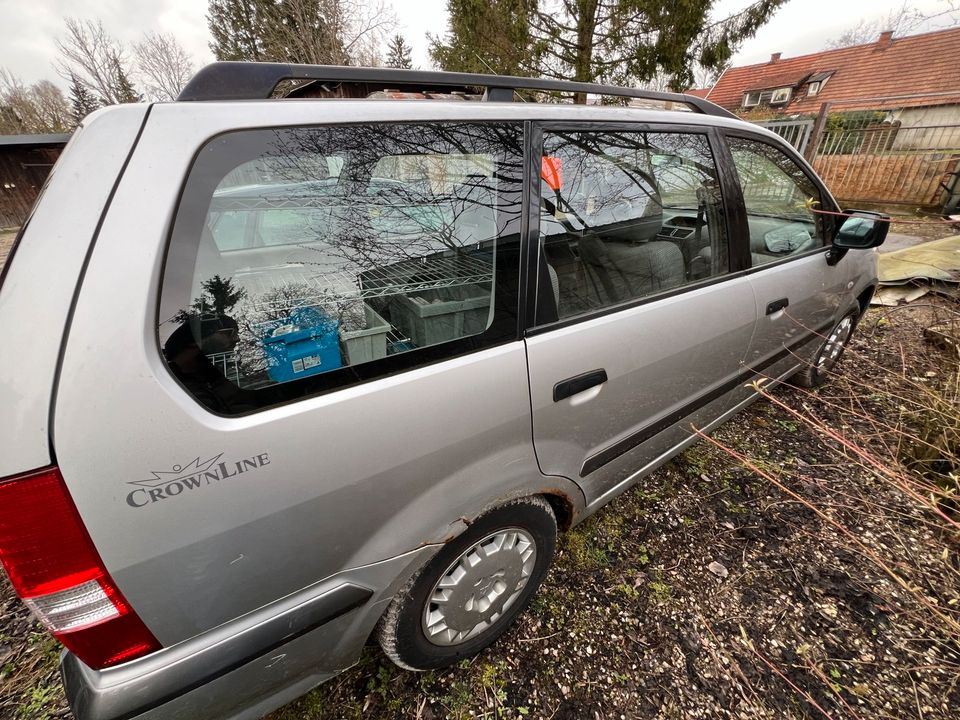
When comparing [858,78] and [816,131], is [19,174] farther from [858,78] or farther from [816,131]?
[858,78]

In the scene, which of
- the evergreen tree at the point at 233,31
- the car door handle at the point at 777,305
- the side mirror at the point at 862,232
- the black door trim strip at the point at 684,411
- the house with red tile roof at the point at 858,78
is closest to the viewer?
the black door trim strip at the point at 684,411

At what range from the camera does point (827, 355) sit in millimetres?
3074

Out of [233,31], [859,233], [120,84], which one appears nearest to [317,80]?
[859,233]

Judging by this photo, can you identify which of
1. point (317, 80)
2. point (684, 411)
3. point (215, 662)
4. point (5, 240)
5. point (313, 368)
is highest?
point (317, 80)

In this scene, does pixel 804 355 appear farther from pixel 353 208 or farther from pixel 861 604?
pixel 353 208

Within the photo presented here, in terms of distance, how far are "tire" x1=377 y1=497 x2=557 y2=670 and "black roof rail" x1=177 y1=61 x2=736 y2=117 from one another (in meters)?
1.30

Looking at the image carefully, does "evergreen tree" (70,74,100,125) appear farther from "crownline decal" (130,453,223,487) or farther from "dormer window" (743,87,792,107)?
"dormer window" (743,87,792,107)

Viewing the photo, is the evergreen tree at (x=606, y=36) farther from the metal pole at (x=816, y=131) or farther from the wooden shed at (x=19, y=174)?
the wooden shed at (x=19, y=174)

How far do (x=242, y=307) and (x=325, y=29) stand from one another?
11.0 metres

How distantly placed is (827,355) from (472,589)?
3113 millimetres

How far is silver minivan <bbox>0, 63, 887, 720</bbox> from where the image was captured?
77cm

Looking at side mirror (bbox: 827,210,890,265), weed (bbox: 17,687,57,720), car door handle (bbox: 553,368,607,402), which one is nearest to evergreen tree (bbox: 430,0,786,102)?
side mirror (bbox: 827,210,890,265)

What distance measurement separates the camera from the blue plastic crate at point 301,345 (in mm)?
957

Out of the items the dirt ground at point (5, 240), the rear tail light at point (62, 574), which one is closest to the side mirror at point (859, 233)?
the rear tail light at point (62, 574)
